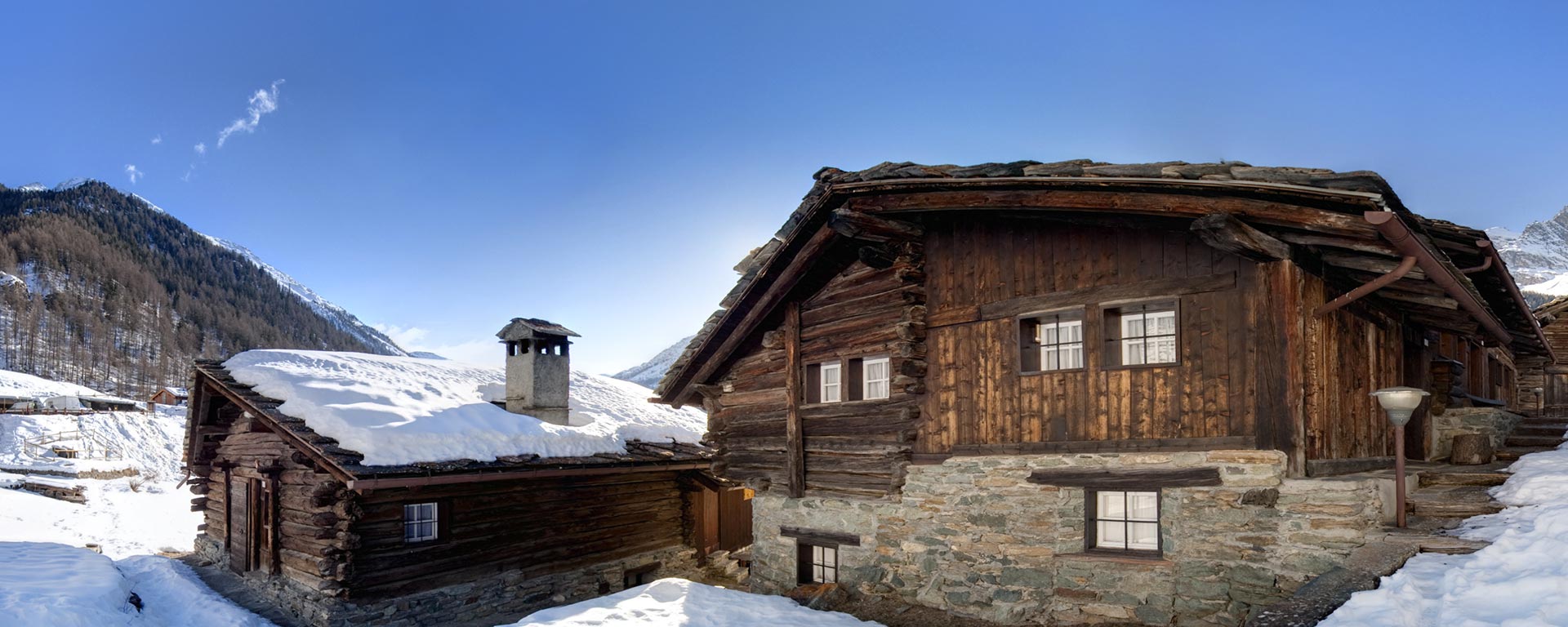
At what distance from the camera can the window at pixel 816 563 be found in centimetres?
1273

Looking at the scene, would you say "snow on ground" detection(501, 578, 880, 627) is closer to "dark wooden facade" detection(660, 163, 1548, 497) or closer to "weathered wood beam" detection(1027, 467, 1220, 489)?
"dark wooden facade" detection(660, 163, 1548, 497)

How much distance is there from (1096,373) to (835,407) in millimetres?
4178

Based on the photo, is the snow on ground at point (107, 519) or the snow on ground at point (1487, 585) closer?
the snow on ground at point (1487, 585)

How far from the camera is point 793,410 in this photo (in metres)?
13.1

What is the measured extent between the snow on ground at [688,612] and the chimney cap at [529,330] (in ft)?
26.2

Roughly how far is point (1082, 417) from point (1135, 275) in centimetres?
165

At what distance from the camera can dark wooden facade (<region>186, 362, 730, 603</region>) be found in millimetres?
14102

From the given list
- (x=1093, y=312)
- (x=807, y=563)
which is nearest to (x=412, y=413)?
(x=807, y=563)

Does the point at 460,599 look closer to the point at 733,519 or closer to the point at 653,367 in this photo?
the point at 733,519

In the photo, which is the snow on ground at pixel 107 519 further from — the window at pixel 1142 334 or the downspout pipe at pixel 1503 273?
the downspout pipe at pixel 1503 273

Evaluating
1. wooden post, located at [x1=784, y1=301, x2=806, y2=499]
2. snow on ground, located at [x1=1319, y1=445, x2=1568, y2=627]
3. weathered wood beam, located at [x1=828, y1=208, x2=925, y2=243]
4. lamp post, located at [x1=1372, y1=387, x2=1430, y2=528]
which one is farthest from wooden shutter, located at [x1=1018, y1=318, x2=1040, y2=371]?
snow on ground, located at [x1=1319, y1=445, x2=1568, y2=627]

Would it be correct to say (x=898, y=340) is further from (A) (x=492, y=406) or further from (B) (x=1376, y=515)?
(A) (x=492, y=406)

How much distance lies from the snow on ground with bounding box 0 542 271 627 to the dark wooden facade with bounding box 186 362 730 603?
38.9 inches

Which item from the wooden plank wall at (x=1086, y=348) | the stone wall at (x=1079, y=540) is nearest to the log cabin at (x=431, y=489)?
the stone wall at (x=1079, y=540)
